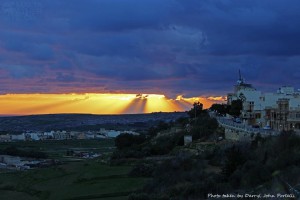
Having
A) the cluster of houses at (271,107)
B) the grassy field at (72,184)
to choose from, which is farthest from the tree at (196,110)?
the grassy field at (72,184)

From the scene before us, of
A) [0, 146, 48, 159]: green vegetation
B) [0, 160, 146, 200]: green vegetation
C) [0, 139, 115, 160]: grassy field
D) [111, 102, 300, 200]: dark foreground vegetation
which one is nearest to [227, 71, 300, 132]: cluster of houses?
[111, 102, 300, 200]: dark foreground vegetation

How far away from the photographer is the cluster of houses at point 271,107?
Result: 6644 centimetres

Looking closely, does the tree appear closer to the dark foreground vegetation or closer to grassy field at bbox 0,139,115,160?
grassy field at bbox 0,139,115,160

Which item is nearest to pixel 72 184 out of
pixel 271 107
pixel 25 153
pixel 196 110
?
pixel 271 107

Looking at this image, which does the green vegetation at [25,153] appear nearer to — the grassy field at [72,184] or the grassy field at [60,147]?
the grassy field at [60,147]

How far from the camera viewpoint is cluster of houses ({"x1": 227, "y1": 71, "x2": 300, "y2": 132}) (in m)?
66.4

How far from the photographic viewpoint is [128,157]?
238 feet

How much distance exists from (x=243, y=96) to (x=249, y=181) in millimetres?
56499

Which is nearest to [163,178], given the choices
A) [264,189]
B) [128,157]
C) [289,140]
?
[289,140]

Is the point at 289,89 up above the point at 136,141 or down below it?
above

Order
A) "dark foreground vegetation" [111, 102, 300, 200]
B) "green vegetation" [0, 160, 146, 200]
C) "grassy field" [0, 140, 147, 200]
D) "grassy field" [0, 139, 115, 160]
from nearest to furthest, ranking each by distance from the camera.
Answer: "dark foreground vegetation" [111, 102, 300, 200] → "grassy field" [0, 140, 147, 200] → "green vegetation" [0, 160, 146, 200] → "grassy field" [0, 139, 115, 160]

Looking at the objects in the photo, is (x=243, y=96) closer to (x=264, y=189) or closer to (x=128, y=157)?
(x=128, y=157)

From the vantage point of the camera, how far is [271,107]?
74.9 m

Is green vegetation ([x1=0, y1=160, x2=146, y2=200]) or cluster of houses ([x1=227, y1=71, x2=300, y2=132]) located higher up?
cluster of houses ([x1=227, y1=71, x2=300, y2=132])
